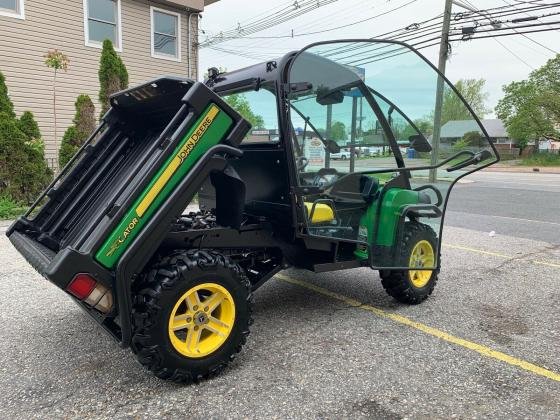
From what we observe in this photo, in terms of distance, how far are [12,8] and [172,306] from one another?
1187 cm

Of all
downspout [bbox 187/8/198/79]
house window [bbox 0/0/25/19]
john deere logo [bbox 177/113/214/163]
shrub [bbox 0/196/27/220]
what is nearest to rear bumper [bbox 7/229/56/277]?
john deere logo [bbox 177/113/214/163]

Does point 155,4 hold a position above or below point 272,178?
above

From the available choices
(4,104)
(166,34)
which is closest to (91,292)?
(4,104)

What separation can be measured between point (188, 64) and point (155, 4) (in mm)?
2039

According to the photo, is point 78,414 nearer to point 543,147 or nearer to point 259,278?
point 259,278

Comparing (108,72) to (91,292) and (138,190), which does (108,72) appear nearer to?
(138,190)

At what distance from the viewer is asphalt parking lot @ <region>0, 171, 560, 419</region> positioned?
2.63 meters

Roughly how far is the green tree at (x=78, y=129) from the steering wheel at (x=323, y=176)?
30.7 feet

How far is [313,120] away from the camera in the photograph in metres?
3.50

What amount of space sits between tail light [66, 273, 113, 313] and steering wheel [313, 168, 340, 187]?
1.69 meters

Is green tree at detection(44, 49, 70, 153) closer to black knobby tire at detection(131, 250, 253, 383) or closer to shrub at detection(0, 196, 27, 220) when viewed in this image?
shrub at detection(0, 196, 27, 220)

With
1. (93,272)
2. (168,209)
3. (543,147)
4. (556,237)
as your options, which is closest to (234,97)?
(168,209)

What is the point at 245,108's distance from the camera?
399 cm

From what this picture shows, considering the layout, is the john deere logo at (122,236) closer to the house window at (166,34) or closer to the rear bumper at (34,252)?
the rear bumper at (34,252)
